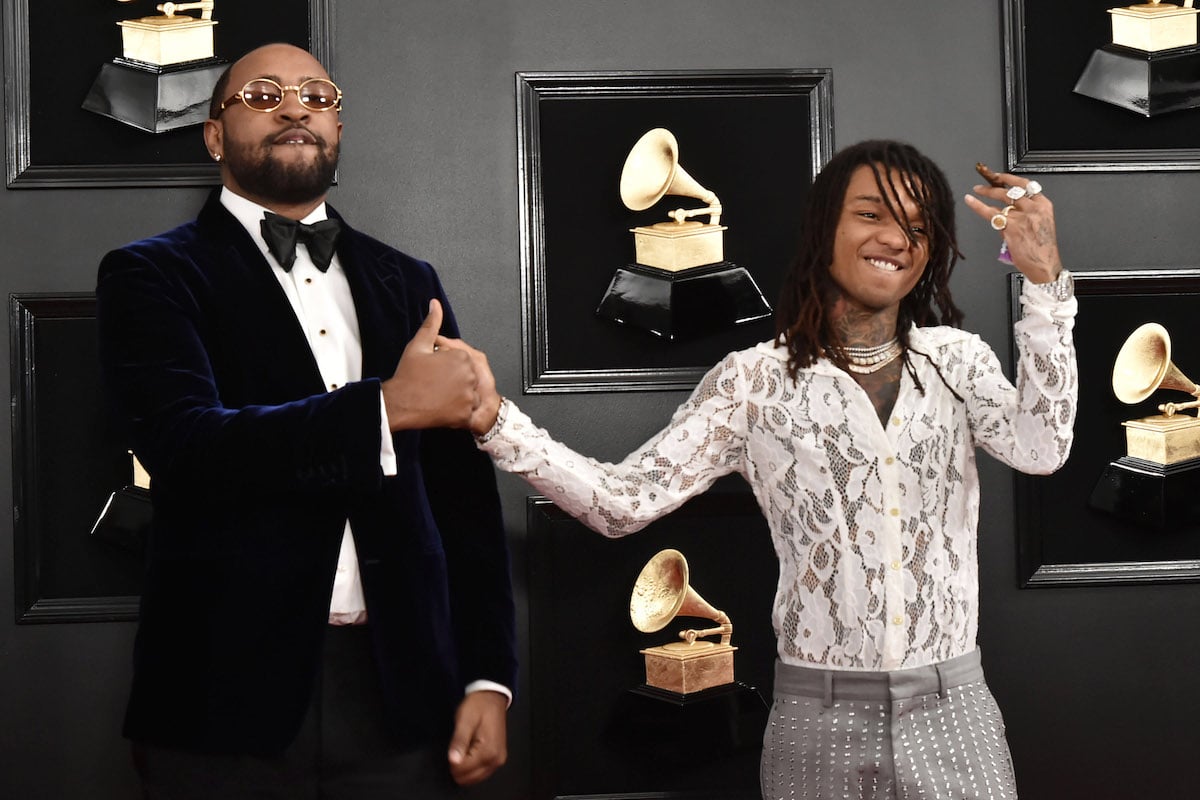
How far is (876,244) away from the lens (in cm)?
240

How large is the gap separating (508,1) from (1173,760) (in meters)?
2.59

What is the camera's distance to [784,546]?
2414mm

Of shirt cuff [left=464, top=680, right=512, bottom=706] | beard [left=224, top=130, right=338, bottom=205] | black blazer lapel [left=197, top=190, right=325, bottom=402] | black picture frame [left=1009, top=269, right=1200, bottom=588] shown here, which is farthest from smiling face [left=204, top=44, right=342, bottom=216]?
black picture frame [left=1009, top=269, right=1200, bottom=588]

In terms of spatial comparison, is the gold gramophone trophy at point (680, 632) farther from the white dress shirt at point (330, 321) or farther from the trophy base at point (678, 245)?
the white dress shirt at point (330, 321)

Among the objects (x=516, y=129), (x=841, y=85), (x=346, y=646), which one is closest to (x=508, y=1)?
(x=516, y=129)

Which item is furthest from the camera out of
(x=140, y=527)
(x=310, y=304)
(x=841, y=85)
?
(x=841, y=85)

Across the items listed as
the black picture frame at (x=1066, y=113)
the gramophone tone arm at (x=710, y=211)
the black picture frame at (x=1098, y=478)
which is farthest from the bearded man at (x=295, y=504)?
the black picture frame at (x=1066, y=113)

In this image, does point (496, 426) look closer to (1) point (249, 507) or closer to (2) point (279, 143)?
(1) point (249, 507)

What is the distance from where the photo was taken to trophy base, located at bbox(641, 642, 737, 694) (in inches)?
121

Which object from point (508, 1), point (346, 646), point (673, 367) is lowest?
point (346, 646)

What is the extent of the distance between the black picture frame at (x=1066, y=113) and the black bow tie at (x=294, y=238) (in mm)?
1853

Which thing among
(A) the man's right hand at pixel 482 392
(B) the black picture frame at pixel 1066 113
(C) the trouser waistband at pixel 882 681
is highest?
(B) the black picture frame at pixel 1066 113

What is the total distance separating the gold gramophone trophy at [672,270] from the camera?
314 centimetres

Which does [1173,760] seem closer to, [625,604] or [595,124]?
[625,604]
